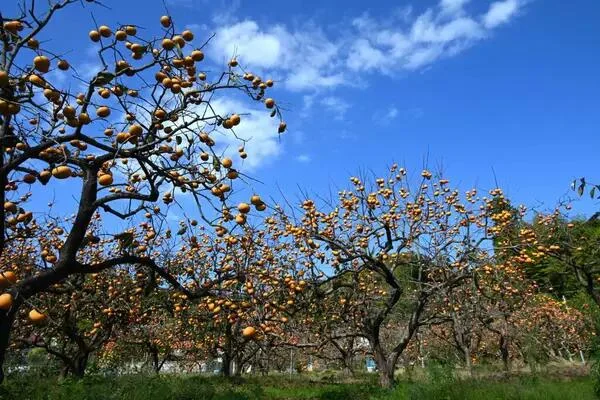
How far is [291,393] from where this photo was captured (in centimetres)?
1325

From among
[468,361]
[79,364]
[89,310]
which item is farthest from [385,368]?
[79,364]

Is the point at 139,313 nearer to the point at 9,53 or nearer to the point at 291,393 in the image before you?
the point at 291,393

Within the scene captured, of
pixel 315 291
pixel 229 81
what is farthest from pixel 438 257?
pixel 229 81

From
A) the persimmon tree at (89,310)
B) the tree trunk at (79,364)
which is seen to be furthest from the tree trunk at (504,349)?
the tree trunk at (79,364)

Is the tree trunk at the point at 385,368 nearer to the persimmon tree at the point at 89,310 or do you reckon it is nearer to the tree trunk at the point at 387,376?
the tree trunk at the point at 387,376

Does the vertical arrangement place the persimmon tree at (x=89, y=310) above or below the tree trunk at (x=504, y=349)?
above

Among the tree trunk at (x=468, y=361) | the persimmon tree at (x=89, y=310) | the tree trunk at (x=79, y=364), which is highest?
the persimmon tree at (x=89, y=310)

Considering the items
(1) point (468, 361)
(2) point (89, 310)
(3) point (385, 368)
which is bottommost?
(1) point (468, 361)

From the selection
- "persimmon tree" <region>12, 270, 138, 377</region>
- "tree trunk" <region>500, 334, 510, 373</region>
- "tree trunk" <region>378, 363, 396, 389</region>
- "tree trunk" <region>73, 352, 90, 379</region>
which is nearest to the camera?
"tree trunk" <region>378, 363, 396, 389</region>

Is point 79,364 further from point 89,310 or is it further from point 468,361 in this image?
point 468,361

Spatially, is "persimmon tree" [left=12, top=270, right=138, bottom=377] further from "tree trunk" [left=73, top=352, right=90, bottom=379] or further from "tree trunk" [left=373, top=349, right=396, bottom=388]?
"tree trunk" [left=373, top=349, right=396, bottom=388]

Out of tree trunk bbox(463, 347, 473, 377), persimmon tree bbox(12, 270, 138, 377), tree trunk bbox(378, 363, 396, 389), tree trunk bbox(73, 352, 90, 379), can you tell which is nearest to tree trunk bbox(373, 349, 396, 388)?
tree trunk bbox(378, 363, 396, 389)

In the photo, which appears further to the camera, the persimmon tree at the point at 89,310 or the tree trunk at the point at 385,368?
the persimmon tree at the point at 89,310

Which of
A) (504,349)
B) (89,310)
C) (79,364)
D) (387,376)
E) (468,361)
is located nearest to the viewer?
(387,376)
